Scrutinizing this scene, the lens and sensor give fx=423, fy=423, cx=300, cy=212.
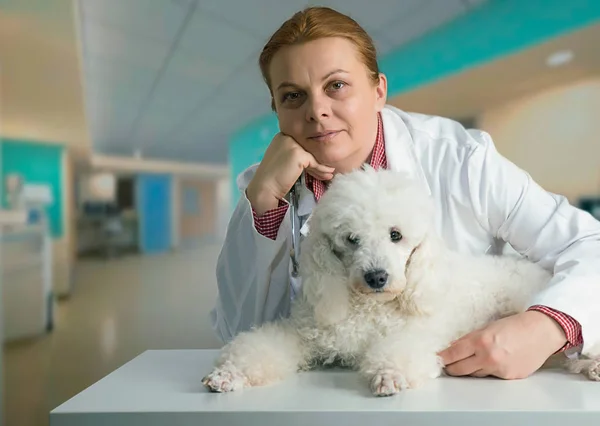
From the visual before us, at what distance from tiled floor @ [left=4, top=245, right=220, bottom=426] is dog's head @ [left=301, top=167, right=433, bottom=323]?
0.72 metres

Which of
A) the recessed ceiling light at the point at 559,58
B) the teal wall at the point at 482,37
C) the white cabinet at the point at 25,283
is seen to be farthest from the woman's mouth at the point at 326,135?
the white cabinet at the point at 25,283

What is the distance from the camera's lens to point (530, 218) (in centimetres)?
75

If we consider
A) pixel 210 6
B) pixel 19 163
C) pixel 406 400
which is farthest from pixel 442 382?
pixel 19 163

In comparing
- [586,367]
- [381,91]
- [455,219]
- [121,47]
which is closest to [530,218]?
[455,219]

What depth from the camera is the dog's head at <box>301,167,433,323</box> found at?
0.61 m

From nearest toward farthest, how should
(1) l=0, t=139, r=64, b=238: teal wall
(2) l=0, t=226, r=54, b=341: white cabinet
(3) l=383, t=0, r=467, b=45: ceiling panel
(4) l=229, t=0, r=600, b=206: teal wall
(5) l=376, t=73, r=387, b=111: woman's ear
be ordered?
(5) l=376, t=73, r=387, b=111: woman's ear < (4) l=229, t=0, r=600, b=206: teal wall < (3) l=383, t=0, r=467, b=45: ceiling panel < (2) l=0, t=226, r=54, b=341: white cabinet < (1) l=0, t=139, r=64, b=238: teal wall

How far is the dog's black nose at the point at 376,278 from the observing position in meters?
0.58

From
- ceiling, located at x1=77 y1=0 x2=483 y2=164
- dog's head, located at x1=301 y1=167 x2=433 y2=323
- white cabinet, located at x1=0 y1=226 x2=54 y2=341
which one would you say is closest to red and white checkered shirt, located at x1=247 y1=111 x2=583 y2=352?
dog's head, located at x1=301 y1=167 x2=433 y2=323

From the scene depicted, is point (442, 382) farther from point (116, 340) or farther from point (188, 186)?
point (188, 186)

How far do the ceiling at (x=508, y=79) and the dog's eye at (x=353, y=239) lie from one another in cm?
201

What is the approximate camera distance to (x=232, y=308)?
0.89 meters

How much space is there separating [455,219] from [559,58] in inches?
76.7

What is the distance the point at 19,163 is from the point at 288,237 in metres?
4.90

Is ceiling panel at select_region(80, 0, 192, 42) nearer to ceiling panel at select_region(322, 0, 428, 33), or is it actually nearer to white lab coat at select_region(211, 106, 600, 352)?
ceiling panel at select_region(322, 0, 428, 33)
